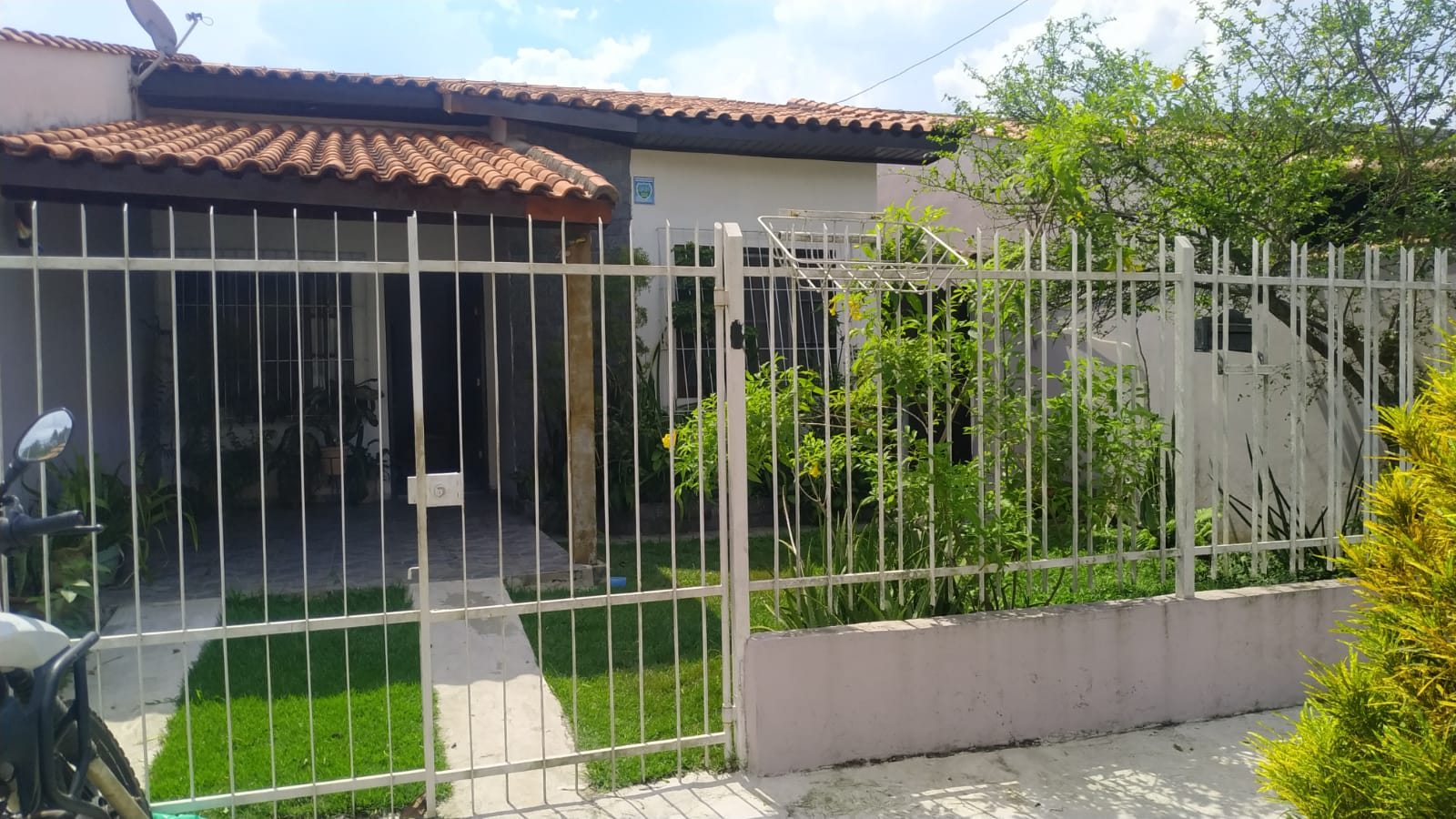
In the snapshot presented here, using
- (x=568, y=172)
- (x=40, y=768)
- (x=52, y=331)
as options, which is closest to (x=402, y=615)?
(x=40, y=768)

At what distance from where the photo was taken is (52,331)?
6.75 metres

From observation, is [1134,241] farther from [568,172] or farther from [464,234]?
[464,234]

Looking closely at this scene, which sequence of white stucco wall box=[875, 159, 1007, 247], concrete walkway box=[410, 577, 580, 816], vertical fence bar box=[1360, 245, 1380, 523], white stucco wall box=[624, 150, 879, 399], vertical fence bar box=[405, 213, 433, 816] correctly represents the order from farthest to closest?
white stucco wall box=[875, 159, 1007, 247], white stucco wall box=[624, 150, 879, 399], vertical fence bar box=[1360, 245, 1380, 523], concrete walkway box=[410, 577, 580, 816], vertical fence bar box=[405, 213, 433, 816]

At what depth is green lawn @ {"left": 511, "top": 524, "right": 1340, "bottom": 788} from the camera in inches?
153

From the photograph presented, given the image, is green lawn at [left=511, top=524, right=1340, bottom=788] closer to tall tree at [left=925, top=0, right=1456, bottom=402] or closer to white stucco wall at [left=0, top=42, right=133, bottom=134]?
tall tree at [left=925, top=0, right=1456, bottom=402]

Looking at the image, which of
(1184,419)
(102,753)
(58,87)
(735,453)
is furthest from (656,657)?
(58,87)

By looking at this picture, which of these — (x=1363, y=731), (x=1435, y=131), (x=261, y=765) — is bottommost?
(x=261, y=765)

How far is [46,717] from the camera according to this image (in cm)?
221

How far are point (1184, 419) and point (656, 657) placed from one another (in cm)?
268

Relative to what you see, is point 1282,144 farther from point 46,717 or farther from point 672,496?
point 46,717

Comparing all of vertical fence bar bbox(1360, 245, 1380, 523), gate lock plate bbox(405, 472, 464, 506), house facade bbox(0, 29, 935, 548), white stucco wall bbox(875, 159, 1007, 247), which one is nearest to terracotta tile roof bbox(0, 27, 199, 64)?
house facade bbox(0, 29, 935, 548)

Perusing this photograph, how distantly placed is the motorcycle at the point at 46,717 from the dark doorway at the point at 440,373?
7.08 metres

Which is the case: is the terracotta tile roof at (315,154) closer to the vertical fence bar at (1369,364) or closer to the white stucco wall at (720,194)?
the white stucco wall at (720,194)

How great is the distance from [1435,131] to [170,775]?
6.68m
